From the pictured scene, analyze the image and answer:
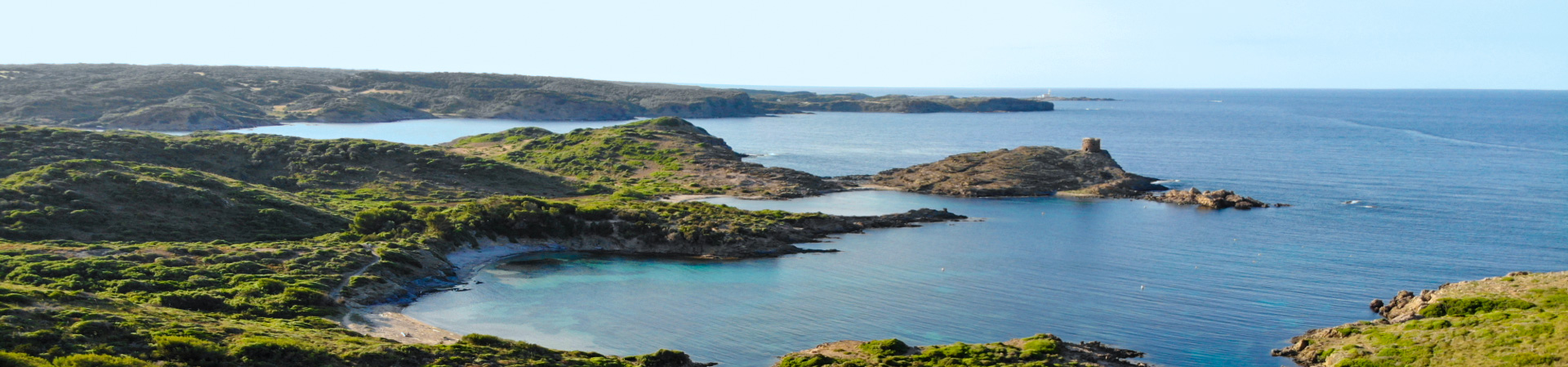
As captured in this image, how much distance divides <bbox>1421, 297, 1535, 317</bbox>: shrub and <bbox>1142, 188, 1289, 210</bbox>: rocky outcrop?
50.0 m

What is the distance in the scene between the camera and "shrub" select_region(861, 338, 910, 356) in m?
40.2

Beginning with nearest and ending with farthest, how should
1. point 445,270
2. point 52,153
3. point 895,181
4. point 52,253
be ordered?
point 52,253 < point 445,270 < point 52,153 < point 895,181

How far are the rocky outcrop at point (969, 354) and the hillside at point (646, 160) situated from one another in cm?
5529

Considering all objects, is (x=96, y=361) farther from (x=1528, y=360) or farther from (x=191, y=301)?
(x=1528, y=360)

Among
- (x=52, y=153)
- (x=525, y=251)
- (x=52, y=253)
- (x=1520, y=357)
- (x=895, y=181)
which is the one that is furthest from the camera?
(x=895, y=181)

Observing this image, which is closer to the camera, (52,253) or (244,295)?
(244,295)

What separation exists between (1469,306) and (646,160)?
86.2m

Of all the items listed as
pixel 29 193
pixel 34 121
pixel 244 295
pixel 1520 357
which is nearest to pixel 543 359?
pixel 244 295

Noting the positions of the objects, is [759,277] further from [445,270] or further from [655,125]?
[655,125]

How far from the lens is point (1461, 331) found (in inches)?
1567

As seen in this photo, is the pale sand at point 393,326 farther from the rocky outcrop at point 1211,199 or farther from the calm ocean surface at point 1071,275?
the rocky outcrop at point 1211,199

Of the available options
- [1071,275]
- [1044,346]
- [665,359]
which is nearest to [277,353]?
Result: [665,359]

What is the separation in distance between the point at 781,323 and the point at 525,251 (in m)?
26.3

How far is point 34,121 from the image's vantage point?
147375 millimetres
